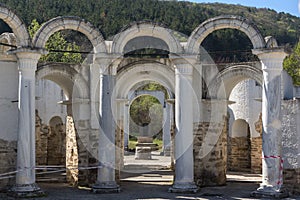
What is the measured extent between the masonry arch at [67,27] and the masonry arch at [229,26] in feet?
8.28

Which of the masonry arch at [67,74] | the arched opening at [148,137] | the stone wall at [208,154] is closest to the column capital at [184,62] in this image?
the stone wall at [208,154]

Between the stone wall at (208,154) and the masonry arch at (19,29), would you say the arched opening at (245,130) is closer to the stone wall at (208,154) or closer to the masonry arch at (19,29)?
the stone wall at (208,154)

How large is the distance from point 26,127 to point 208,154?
19.9 ft

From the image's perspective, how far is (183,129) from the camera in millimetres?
13031

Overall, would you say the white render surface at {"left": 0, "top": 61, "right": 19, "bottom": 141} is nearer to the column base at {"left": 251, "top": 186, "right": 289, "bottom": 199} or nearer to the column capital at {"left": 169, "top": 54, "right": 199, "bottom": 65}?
the column capital at {"left": 169, "top": 54, "right": 199, "bottom": 65}

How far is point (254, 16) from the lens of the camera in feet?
306

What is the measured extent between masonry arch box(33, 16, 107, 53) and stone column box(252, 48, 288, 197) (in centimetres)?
432

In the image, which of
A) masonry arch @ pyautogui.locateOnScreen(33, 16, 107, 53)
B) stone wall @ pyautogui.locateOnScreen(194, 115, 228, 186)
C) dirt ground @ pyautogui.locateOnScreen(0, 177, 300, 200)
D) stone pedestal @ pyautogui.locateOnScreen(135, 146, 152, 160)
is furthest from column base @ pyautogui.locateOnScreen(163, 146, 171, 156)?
masonry arch @ pyautogui.locateOnScreen(33, 16, 107, 53)

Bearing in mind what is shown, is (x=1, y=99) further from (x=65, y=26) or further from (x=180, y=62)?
(x=180, y=62)

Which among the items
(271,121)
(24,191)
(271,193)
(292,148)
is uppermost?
(271,121)

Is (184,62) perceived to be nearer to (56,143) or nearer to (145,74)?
(145,74)

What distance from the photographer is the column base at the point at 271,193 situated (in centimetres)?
1184

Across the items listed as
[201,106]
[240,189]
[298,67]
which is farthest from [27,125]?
[298,67]

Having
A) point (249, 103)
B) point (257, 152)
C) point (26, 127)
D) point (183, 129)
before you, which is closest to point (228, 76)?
point (183, 129)
